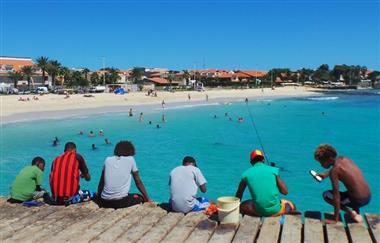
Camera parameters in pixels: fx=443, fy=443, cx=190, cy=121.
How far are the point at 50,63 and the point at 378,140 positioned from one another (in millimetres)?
75533

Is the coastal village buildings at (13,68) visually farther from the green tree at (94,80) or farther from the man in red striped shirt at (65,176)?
the man in red striped shirt at (65,176)

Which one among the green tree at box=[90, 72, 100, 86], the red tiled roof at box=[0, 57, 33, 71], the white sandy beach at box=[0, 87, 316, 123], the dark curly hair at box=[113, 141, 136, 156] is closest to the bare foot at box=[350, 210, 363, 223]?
the dark curly hair at box=[113, 141, 136, 156]

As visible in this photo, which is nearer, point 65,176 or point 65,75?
point 65,176

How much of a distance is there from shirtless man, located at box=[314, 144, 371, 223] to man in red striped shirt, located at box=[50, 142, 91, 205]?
3.89 meters

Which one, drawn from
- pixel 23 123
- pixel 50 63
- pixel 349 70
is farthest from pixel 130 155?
pixel 349 70

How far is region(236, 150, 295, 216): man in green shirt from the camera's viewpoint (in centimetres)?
597

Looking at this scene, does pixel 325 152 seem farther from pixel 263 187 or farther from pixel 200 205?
pixel 200 205

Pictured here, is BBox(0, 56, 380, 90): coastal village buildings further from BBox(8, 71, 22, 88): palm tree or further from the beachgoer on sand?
the beachgoer on sand

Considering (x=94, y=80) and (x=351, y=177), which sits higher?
(x=94, y=80)

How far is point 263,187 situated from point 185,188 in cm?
127

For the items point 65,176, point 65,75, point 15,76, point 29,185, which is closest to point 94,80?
point 65,75

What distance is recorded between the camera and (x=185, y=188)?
21.9 feet

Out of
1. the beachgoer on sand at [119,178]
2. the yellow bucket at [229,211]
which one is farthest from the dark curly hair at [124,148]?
the yellow bucket at [229,211]

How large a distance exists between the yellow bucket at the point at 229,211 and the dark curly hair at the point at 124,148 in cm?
185
